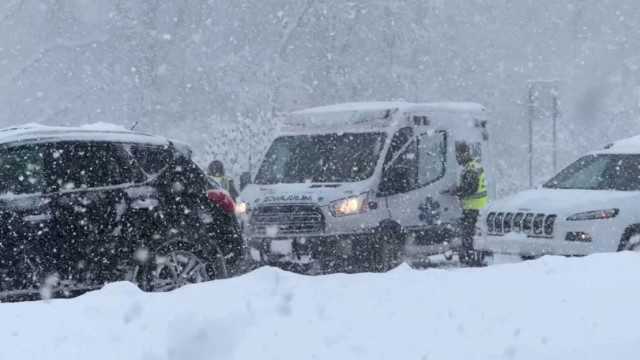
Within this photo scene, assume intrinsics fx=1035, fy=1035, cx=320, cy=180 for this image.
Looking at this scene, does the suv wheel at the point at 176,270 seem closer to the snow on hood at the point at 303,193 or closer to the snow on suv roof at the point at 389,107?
the snow on hood at the point at 303,193

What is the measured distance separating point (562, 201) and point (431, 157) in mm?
1800

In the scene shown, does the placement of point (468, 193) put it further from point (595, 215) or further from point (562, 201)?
point (595, 215)

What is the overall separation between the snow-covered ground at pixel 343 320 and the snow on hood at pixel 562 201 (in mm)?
4981

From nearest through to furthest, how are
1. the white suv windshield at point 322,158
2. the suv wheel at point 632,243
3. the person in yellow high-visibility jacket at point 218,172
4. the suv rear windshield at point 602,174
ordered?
1. the suv wheel at point 632,243
2. the suv rear windshield at point 602,174
3. the white suv windshield at point 322,158
4. the person in yellow high-visibility jacket at point 218,172

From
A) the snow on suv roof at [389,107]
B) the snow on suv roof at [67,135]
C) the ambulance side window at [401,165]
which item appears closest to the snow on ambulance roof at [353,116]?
the snow on suv roof at [389,107]

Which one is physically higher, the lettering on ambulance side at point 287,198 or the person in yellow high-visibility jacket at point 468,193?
the lettering on ambulance side at point 287,198

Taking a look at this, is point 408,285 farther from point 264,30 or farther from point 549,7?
point 549,7

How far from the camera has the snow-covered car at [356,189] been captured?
453 inches

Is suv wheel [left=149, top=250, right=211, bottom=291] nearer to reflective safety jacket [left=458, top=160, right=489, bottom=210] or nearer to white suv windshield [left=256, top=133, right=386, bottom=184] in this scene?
white suv windshield [left=256, top=133, right=386, bottom=184]

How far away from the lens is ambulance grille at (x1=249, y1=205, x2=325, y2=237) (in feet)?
37.6

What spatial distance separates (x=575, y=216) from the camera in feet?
35.9

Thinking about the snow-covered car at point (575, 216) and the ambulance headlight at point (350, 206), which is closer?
the snow-covered car at point (575, 216)

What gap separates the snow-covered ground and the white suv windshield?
584cm

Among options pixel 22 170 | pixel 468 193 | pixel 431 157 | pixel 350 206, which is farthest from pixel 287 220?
pixel 22 170
